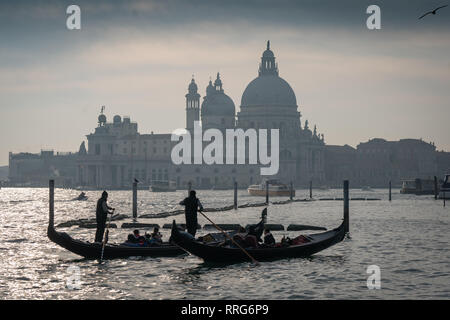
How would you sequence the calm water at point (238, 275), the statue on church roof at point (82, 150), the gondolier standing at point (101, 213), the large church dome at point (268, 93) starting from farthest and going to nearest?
the statue on church roof at point (82, 150) < the large church dome at point (268, 93) < the gondolier standing at point (101, 213) < the calm water at point (238, 275)

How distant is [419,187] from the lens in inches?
4830

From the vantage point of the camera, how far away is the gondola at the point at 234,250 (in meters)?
26.8

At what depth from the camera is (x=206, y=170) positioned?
178 meters

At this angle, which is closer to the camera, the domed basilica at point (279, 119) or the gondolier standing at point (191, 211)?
the gondolier standing at point (191, 211)

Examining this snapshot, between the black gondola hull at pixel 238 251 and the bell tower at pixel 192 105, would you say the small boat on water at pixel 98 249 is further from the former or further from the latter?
the bell tower at pixel 192 105

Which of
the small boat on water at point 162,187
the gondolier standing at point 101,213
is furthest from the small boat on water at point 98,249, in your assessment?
the small boat on water at point 162,187

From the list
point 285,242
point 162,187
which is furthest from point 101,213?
point 162,187

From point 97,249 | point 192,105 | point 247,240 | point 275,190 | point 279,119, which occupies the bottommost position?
point 97,249

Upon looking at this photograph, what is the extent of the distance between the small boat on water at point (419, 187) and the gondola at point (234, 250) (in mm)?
94436

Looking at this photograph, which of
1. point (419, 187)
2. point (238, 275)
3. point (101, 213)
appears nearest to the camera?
point (238, 275)

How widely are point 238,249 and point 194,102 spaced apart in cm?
17025

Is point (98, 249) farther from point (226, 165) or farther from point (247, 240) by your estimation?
point (226, 165)

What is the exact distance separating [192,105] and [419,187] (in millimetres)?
84108

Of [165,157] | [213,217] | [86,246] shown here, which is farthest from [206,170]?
[86,246]
